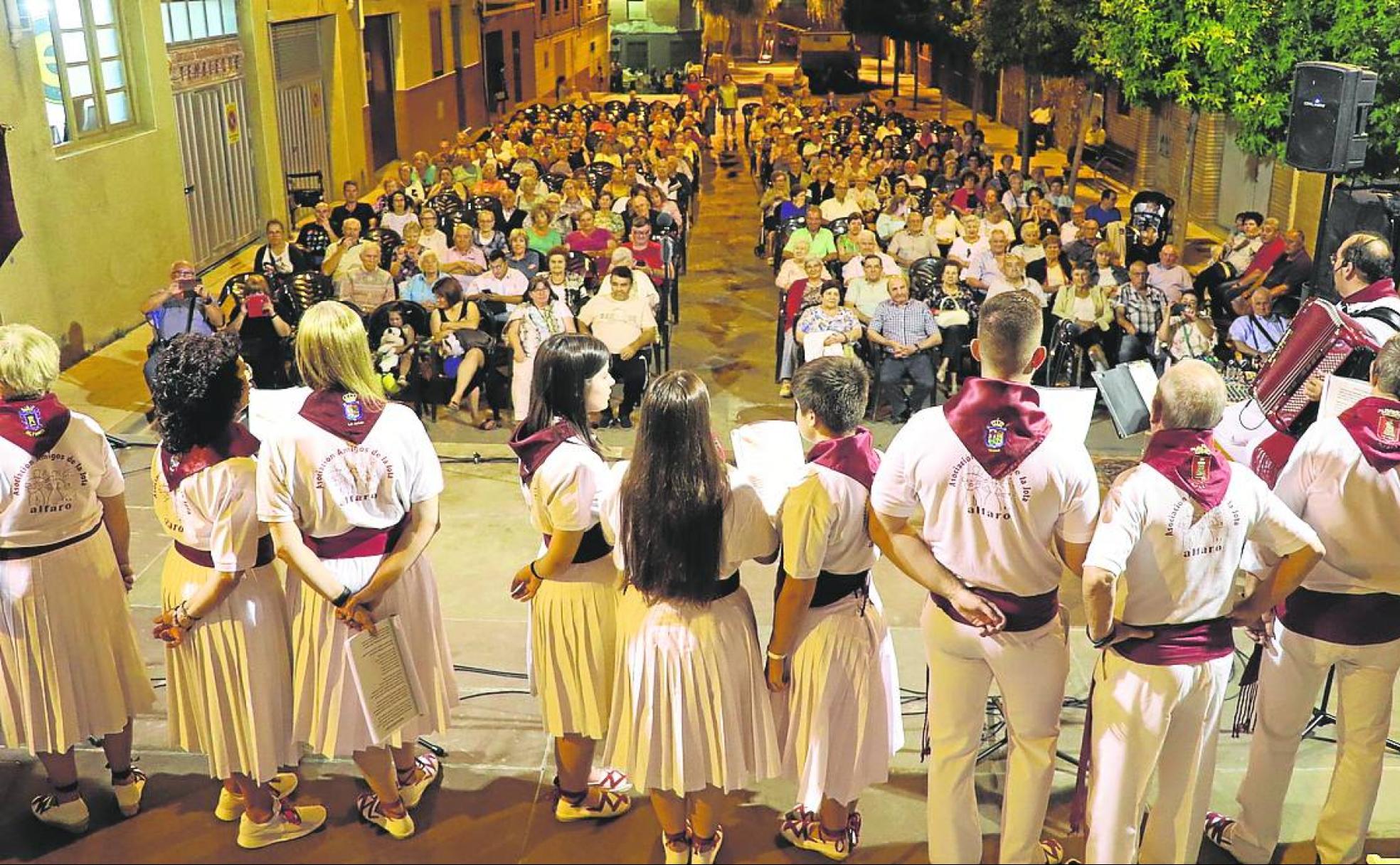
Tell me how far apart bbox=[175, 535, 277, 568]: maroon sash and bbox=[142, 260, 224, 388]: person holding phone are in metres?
5.00

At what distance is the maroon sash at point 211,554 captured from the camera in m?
3.90

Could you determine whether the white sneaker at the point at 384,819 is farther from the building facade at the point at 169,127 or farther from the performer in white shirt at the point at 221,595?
the building facade at the point at 169,127

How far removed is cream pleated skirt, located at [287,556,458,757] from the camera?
3947 mm

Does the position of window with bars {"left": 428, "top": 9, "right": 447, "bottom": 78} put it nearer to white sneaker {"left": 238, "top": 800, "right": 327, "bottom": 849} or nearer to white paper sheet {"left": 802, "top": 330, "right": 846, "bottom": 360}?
white paper sheet {"left": 802, "top": 330, "right": 846, "bottom": 360}

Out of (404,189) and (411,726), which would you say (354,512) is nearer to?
(411,726)

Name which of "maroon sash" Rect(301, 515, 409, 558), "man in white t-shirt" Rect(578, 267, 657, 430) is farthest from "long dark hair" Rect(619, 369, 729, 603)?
"man in white t-shirt" Rect(578, 267, 657, 430)

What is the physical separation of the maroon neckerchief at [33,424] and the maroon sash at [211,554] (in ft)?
1.71

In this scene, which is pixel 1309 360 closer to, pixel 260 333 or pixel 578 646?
pixel 578 646

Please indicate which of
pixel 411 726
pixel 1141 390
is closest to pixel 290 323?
pixel 411 726

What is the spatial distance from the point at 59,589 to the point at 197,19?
11.6 metres

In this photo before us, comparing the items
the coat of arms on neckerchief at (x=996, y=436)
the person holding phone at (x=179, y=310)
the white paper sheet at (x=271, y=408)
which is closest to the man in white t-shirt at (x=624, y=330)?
the person holding phone at (x=179, y=310)

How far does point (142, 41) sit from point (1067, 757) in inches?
437

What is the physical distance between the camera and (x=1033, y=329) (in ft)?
11.4

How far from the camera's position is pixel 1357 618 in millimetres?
3857
